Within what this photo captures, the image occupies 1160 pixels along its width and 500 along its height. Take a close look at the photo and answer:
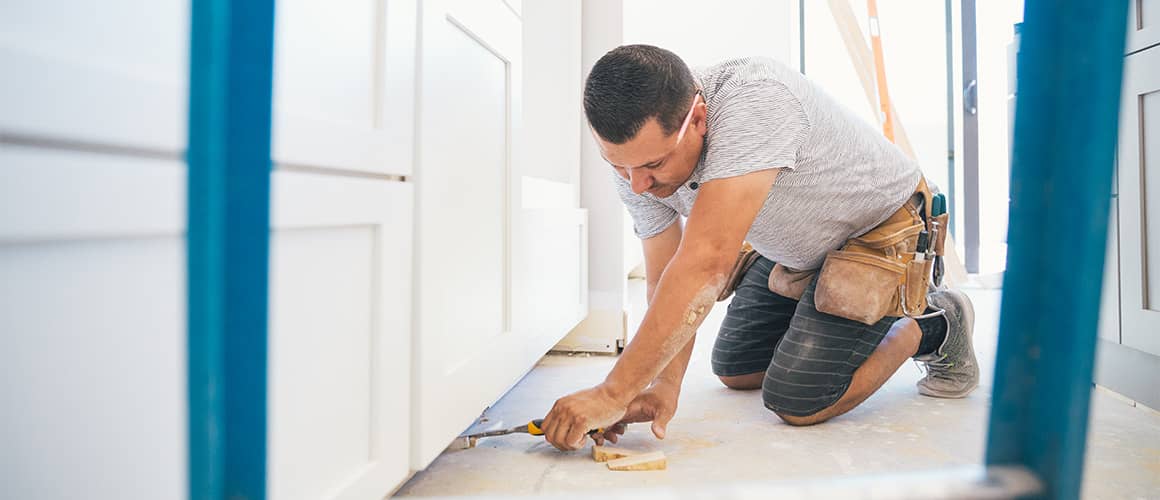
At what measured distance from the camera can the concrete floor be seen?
114 centimetres

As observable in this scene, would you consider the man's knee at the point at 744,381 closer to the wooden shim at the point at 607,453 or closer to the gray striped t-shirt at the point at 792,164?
the gray striped t-shirt at the point at 792,164

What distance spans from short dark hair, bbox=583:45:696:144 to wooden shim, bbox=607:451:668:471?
1.75ft

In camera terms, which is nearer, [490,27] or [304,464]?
[304,464]

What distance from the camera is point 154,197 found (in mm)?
501

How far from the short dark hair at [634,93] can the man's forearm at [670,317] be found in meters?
0.22

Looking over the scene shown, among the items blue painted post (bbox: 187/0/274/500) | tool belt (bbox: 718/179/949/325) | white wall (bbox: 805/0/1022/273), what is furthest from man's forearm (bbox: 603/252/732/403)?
white wall (bbox: 805/0/1022/273)

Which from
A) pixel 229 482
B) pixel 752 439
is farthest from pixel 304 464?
pixel 752 439

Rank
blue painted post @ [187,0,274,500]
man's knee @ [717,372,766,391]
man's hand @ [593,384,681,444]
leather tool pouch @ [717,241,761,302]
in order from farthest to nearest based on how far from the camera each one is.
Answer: leather tool pouch @ [717,241,761,302], man's knee @ [717,372,766,391], man's hand @ [593,384,681,444], blue painted post @ [187,0,274,500]

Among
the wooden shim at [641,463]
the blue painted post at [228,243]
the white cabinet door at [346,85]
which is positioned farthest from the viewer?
the wooden shim at [641,463]

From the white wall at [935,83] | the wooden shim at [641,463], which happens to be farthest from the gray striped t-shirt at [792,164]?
the white wall at [935,83]

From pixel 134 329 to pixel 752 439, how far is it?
1.15 m

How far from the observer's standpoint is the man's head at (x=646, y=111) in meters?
1.09

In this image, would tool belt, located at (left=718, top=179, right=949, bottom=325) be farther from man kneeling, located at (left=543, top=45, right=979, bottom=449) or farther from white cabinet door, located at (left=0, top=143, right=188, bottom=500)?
white cabinet door, located at (left=0, top=143, right=188, bottom=500)

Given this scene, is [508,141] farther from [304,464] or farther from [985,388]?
[985,388]
